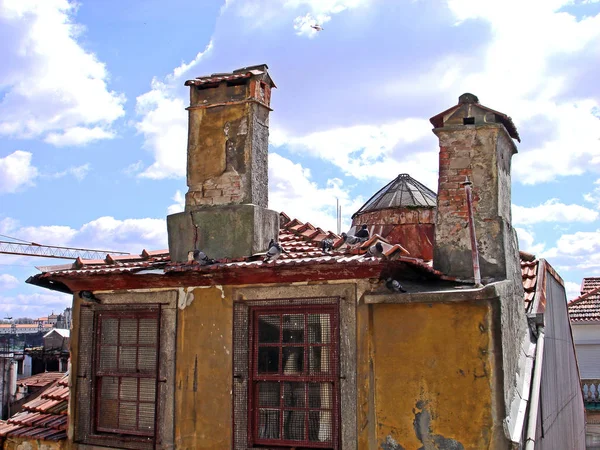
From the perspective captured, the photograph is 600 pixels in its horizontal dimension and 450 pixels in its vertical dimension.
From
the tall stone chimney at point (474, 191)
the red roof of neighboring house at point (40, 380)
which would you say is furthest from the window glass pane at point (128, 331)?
the red roof of neighboring house at point (40, 380)

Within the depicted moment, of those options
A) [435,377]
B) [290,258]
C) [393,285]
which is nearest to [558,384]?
[435,377]

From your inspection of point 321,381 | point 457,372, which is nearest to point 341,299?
point 321,381

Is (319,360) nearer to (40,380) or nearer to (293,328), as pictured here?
(293,328)

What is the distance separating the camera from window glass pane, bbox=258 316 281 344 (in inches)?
299

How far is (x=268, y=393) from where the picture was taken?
24.8ft

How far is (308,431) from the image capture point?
7.29 m

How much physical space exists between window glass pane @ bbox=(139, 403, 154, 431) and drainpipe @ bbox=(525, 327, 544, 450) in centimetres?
445

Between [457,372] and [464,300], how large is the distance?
74 centimetres

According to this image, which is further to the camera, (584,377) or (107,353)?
(584,377)

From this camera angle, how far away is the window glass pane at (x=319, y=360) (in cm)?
730

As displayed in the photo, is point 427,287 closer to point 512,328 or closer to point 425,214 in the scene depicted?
point 512,328

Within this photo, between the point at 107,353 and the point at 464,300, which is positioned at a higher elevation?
the point at 464,300

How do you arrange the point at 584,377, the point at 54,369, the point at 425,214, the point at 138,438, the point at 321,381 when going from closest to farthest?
the point at 321,381 < the point at 138,438 < the point at 425,214 < the point at 584,377 < the point at 54,369

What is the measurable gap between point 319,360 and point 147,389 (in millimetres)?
2419
